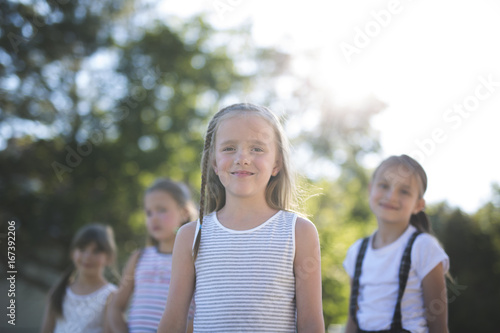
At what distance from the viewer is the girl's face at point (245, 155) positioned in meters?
2.45

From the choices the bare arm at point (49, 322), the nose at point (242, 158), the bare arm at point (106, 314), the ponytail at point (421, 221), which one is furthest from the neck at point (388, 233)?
the bare arm at point (49, 322)

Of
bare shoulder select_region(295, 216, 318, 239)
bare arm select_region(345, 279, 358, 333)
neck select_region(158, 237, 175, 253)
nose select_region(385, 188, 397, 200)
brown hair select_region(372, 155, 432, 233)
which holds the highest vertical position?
brown hair select_region(372, 155, 432, 233)

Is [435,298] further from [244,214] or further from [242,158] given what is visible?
[242,158]

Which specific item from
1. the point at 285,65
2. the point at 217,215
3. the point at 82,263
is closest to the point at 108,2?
the point at 285,65

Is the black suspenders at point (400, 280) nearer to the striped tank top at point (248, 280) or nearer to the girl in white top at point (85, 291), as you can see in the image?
the striped tank top at point (248, 280)

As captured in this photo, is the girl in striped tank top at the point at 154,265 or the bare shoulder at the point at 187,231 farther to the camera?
the girl in striped tank top at the point at 154,265

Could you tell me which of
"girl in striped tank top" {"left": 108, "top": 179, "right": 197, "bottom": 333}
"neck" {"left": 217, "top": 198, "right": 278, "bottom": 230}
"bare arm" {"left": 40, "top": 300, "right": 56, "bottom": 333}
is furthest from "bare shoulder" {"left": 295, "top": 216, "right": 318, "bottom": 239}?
"bare arm" {"left": 40, "top": 300, "right": 56, "bottom": 333}

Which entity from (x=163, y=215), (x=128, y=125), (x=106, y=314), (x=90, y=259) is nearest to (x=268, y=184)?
(x=163, y=215)

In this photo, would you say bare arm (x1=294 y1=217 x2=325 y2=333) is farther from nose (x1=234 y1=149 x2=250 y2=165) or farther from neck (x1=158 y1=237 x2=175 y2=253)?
neck (x1=158 y1=237 x2=175 y2=253)

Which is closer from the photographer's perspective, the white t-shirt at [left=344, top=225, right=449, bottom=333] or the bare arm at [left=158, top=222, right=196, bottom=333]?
the bare arm at [left=158, top=222, right=196, bottom=333]

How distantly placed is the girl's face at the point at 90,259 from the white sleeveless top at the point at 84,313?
24 centimetres

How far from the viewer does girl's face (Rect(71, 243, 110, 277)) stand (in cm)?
503

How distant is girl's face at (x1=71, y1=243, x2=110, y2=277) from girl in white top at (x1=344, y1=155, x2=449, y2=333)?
2.71 meters

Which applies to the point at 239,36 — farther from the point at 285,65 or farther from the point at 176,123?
the point at 176,123
